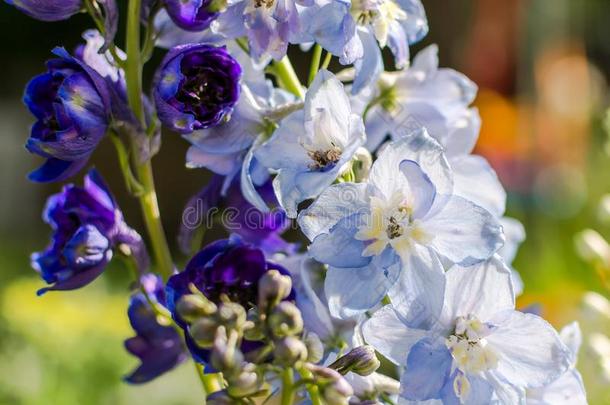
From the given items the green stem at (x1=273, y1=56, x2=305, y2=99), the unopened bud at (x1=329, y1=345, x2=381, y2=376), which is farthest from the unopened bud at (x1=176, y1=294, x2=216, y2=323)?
the green stem at (x1=273, y1=56, x2=305, y2=99)

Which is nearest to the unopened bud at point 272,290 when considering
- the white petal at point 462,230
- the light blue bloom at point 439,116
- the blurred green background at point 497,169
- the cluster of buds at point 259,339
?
the cluster of buds at point 259,339

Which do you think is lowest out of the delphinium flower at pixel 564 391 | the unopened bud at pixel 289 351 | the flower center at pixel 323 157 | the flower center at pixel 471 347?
the delphinium flower at pixel 564 391

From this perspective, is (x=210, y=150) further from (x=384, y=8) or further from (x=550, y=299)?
(x=550, y=299)

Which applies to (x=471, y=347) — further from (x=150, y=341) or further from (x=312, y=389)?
(x=150, y=341)

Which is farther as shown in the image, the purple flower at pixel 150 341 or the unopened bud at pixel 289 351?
the purple flower at pixel 150 341

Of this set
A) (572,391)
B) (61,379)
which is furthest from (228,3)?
(61,379)

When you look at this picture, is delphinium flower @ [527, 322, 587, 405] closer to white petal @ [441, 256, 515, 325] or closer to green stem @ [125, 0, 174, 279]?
white petal @ [441, 256, 515, 325]

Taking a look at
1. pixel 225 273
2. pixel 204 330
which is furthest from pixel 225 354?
pixel 225 273

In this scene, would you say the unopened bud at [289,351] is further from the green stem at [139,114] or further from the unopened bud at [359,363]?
the green stem at [139,114]
